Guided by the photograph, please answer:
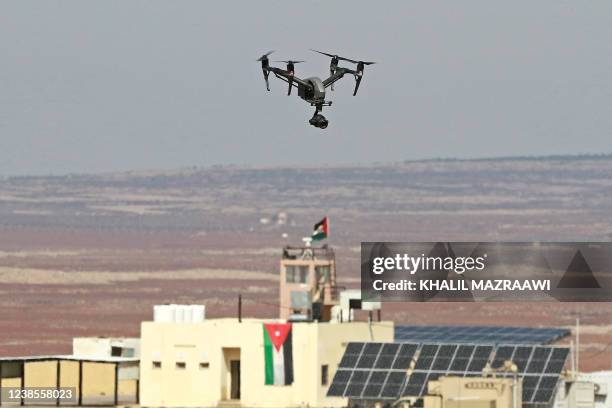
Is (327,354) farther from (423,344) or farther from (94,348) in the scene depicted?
(94,348)

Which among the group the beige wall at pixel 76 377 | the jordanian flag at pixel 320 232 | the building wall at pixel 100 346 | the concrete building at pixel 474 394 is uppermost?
the jordanian flag at pixel 320 232

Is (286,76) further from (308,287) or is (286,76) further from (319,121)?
(308,287)

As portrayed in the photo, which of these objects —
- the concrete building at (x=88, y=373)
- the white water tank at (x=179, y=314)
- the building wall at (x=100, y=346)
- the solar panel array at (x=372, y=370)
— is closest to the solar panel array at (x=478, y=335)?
the white water tank at (x=179, y=314)

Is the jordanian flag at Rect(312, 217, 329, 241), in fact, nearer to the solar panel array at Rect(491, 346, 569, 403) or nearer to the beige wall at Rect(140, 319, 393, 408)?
the beige wall at Rect(140, 319, 393, 408)

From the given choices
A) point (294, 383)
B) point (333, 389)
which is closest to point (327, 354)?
point (294, 383)

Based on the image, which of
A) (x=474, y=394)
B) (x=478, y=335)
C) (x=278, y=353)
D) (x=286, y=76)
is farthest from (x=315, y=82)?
(x=478, y=335)

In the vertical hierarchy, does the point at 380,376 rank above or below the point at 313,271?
below

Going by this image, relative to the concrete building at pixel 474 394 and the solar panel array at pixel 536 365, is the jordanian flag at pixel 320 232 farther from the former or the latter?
the concrete building at pixel 474 394
